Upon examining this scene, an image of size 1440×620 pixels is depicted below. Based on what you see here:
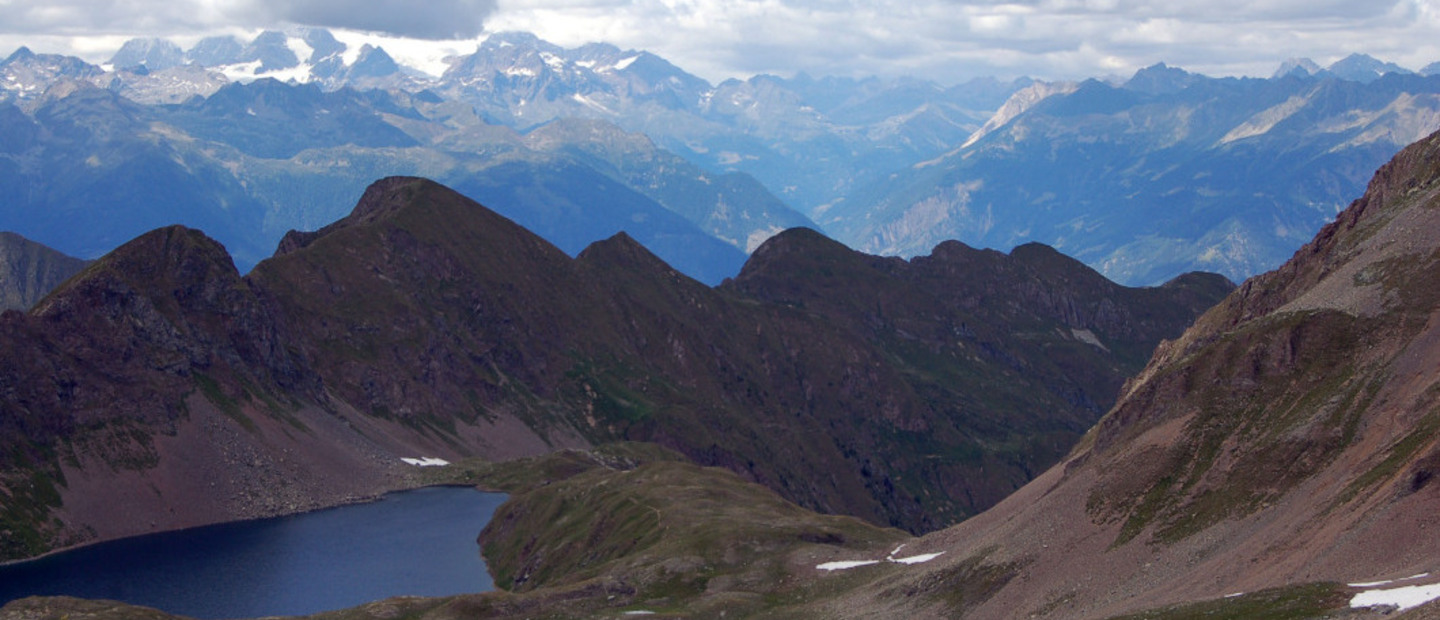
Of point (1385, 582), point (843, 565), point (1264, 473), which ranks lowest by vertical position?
point (1385, 582)

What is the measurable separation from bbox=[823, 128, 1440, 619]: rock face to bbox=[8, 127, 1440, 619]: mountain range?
0.20m

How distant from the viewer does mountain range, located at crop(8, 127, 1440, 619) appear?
93625 millimetres

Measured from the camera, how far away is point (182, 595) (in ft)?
643

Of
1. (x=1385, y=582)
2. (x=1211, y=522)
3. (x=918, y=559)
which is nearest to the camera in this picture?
(x=1385, y=582)

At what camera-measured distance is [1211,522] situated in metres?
112

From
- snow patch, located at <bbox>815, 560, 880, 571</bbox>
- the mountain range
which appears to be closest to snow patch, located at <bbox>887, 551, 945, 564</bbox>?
the mountain range

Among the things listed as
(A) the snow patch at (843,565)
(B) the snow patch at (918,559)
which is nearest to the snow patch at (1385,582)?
(B) the snow patch at (918,559)

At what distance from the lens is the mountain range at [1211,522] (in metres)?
93.6

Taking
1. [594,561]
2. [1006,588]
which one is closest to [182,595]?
[594,561]

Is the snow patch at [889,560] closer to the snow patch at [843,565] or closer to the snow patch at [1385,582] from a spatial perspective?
the snow patch at [843,565]

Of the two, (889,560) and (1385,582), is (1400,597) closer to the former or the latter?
(1385,582)

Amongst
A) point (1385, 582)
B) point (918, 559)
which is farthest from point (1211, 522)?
point (918, 559)

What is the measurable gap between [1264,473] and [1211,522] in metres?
6.37

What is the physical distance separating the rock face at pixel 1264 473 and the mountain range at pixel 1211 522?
7.7 inches
